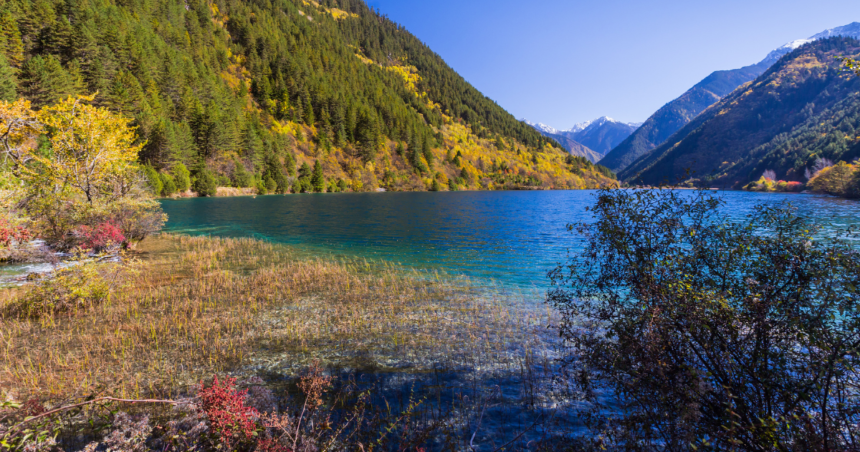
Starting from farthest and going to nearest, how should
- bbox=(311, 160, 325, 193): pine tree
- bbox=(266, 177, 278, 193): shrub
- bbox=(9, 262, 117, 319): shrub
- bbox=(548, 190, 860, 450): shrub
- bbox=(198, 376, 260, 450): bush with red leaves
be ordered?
bbox=(311, 160, 325, 193): pine tree → bbox=(266, 177, 278, 193): shrub → bbox=(9, 262, 117, 319): shrub → bbox=(198, 376, 260, 450): bush with red leaves → bbox=(548, 190, 860, 450): shrub

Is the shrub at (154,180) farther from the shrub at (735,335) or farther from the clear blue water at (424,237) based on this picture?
the shrub at (735,335)

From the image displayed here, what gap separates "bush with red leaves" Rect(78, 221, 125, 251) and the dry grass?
13.6 feet

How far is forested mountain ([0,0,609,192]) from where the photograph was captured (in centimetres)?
7319

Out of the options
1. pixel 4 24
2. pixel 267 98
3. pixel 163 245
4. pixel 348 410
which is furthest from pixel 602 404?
pixel 267 98

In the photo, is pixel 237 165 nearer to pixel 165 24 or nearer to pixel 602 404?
pixel 165 24

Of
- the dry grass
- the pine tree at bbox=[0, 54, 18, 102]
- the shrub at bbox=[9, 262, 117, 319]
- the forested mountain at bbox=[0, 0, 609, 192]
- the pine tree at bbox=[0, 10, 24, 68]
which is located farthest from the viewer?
the forested mountain at bbox=[0, 0, 609, 192]

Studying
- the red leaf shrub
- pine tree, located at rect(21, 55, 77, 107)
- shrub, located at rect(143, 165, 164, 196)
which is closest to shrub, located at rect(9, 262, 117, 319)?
shrub, located at rect(143, 165, 164, 196)

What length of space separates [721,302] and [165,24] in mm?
170645

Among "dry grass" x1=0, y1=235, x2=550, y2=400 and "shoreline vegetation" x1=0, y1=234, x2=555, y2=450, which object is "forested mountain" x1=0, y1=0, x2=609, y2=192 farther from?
"dry grass" x1=0, y1=235, x2=550, y2=400

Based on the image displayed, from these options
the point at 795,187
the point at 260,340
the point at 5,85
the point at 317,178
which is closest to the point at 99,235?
the point at 260,340

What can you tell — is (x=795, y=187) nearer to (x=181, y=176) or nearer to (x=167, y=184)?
(x=181, y=176)

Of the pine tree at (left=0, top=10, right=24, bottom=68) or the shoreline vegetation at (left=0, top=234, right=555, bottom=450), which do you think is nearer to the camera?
the shoreline vegetation at (left=0, top=234, right=555, bottom=450)

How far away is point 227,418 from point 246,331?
22.7 ft

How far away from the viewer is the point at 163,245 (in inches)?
975
